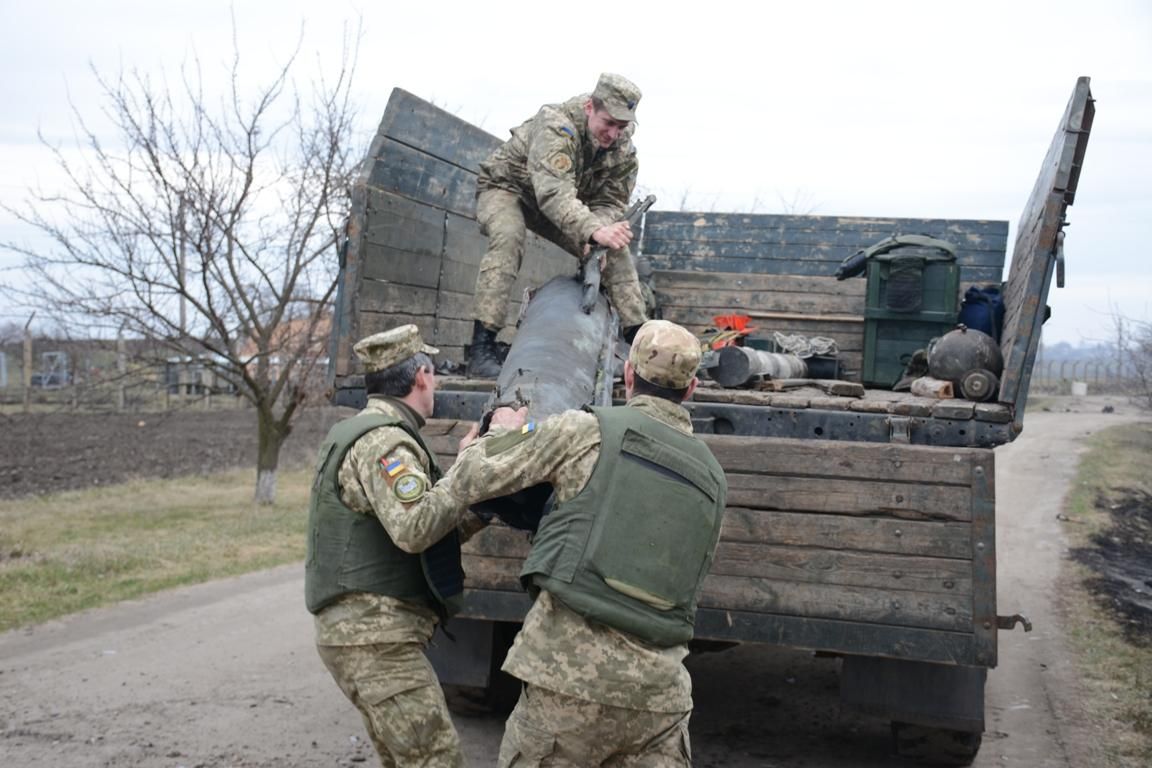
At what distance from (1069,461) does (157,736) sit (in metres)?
16.2

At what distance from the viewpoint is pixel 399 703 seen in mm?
3148

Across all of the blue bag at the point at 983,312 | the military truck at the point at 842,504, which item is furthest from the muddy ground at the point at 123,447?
the blue bag at the point at 983,312

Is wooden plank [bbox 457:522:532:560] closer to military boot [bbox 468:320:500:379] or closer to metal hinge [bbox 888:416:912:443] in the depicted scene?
military boot [bbox 468:320:500:379]

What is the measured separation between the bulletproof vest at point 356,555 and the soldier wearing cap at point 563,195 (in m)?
1.58

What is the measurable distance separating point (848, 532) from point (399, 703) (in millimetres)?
1599

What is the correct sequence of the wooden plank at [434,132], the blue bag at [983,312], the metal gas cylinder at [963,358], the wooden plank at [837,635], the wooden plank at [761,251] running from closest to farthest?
the wooden plank at [837,635] < the metal gas cylinder at [963,358] < the wooden plank at [434,132] < the blue bag at [983,312] < the wooden plank at [761,251]

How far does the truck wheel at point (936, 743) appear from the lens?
437 centimetres

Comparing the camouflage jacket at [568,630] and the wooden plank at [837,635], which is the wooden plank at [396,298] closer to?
the wooden plank at [837,635]

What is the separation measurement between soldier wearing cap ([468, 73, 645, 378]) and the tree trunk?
7.05 metres

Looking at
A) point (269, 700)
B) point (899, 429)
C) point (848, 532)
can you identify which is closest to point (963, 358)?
point (899, 429)

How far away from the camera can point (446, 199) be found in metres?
5.84

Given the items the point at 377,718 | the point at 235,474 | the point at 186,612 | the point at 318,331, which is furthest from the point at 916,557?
the point at 235,474

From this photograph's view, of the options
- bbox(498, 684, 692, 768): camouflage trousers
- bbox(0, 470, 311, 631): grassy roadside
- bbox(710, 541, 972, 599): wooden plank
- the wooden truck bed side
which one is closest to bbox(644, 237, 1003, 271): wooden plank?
bbox(0, 470, 311, 631): grassy roadside

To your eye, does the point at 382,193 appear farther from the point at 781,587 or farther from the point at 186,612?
the point at 186,612
